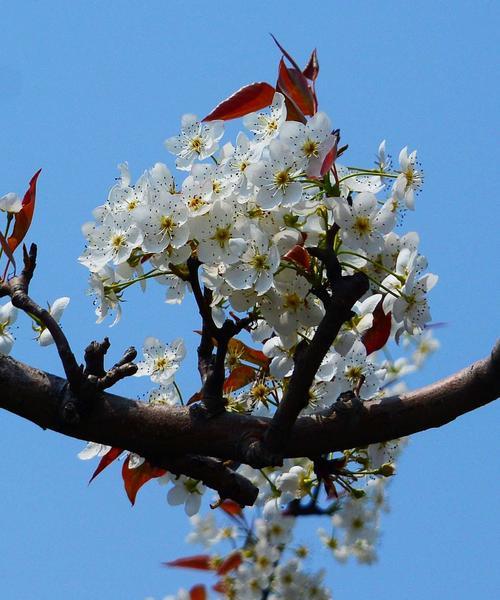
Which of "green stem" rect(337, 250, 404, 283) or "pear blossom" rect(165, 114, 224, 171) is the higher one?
"pear blossom" rect(165, 114, 224, 171)

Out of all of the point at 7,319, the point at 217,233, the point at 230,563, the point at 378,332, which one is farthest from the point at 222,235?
the point at 230,563

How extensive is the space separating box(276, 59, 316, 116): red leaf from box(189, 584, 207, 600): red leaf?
4.04 ft

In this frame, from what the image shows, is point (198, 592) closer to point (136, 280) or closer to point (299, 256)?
point (136, 280)

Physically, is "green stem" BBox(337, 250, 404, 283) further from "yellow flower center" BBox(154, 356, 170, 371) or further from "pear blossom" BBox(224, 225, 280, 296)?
"yellow flower center" BBox(154, 356, 170, 371)

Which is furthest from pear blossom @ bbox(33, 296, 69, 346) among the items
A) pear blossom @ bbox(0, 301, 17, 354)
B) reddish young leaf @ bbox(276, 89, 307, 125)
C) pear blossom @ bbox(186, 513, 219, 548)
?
pear blossom @ bbox(186, 513, 219, 548)

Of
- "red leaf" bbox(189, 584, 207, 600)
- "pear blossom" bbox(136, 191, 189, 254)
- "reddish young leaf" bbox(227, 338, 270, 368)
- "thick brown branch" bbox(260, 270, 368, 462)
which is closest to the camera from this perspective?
"thick brown branch" bbox(260, 270, 368, 462)

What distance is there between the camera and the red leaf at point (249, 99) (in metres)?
1.81

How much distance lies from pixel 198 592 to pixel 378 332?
0.85 metres

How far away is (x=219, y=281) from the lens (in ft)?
5.59

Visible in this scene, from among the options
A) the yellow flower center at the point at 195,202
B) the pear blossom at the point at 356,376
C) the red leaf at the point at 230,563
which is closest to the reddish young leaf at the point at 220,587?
the red leaf at the point at 230,563

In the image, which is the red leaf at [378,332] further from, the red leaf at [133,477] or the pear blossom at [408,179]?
the red leaf at [133,477]

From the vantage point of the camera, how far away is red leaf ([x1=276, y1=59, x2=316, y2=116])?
1691 mm

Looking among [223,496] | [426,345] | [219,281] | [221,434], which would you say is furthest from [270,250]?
[426,345]

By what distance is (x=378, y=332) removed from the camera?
1958 mm
